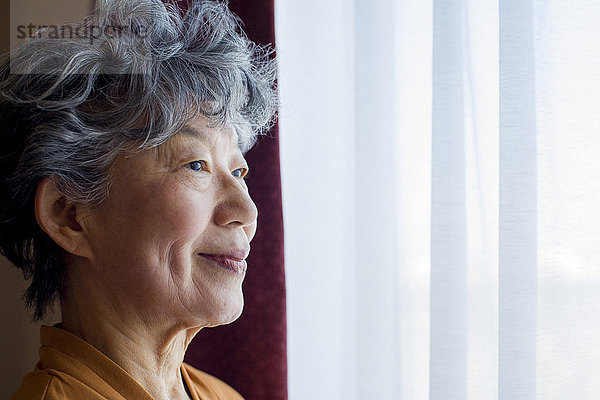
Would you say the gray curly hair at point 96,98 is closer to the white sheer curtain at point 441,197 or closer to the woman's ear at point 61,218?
the woman's ear at point 61,218

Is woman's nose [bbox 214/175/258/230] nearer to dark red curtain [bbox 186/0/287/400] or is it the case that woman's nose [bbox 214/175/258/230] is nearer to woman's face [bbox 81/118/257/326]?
woman's face [bbox 81/118/257/326]

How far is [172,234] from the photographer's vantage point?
1.04 meters

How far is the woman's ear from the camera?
105cm

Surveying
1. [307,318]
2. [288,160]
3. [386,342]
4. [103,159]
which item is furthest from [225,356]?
[103,159]

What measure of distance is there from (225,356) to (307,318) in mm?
243

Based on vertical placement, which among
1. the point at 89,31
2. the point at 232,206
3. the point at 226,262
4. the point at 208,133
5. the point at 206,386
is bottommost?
the point at 206,386

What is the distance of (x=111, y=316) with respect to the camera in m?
1.07

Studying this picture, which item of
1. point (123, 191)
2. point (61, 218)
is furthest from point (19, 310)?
point (123, 191)

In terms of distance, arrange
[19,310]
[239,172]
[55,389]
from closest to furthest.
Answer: [55,389] → [239,172] → [19,310]

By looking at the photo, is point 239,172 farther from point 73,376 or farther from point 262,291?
point 73,376

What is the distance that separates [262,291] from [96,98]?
Result: 670mm

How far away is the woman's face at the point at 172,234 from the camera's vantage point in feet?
3.42

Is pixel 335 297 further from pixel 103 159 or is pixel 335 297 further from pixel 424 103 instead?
pixel 103 159

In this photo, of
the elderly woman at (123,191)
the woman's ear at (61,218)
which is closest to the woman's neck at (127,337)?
the elderly woman at (123,191)
